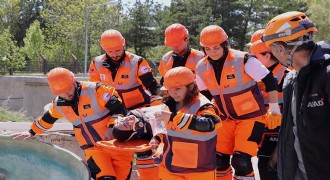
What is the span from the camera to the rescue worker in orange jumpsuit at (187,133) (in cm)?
347

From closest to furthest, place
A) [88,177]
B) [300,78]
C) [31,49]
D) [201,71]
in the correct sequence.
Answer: [300,78], [88,177], [201,71], [31,49]

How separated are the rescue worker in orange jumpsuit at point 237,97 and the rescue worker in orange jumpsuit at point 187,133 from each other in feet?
1.80

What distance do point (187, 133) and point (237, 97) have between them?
0.81m

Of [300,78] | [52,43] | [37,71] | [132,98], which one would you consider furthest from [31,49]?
[300,78]

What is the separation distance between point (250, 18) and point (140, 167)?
3102 centimetres

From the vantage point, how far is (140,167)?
4.94 meters

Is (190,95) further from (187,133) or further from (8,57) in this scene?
(8,57)

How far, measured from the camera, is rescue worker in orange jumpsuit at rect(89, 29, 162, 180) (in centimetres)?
515

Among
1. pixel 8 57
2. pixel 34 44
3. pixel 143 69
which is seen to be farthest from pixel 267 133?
pixel 34 44

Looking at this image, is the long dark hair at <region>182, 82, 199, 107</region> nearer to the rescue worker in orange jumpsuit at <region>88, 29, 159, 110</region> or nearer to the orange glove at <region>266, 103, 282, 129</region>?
the orange glove at <region>266, 103, 282, 129</region>

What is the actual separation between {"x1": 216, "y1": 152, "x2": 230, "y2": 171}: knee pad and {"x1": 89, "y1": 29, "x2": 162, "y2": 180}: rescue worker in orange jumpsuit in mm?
1129

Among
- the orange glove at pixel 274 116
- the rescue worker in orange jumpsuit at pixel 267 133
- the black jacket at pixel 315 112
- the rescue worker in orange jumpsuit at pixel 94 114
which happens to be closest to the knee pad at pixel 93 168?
the rescue worker in orange jumpsuit at pixel 94 114

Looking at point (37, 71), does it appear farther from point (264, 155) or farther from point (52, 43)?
point (264, 155)

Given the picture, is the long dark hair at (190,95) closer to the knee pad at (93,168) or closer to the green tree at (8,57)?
the knee pad at (93,168)
